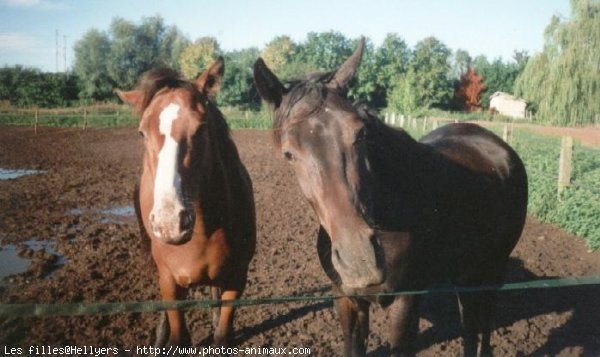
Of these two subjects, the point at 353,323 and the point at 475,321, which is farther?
the point at 475,321

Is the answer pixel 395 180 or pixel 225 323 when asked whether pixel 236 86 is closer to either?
pixel 225 323

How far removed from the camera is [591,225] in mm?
7289

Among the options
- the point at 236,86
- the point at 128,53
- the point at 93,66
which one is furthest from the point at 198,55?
the point at 128,53

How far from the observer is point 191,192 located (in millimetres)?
2596

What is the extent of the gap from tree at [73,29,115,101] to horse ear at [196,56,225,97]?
83.4 feet

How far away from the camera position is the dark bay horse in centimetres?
201

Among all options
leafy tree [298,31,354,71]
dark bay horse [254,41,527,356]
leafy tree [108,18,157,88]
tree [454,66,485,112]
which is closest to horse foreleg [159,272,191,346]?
dark bay horse [254,41,527,356]

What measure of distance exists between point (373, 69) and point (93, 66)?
36.2 m

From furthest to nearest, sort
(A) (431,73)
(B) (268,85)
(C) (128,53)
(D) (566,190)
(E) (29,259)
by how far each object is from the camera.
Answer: (A) (431,73) → (C) (128,53) → (D) (566,190) → (E) (29,259) → (B) (268,85)

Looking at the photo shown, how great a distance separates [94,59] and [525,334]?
29.9 m

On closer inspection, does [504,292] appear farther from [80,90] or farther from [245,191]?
[80,90]

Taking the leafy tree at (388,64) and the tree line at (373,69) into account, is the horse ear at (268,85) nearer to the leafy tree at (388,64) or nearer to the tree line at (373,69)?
the tree line at (373,69)

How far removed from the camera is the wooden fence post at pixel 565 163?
821 centimetres

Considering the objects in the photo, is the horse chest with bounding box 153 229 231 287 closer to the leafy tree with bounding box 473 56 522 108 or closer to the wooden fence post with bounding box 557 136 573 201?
the wooden fence post with bounding box 557 136 573 201
